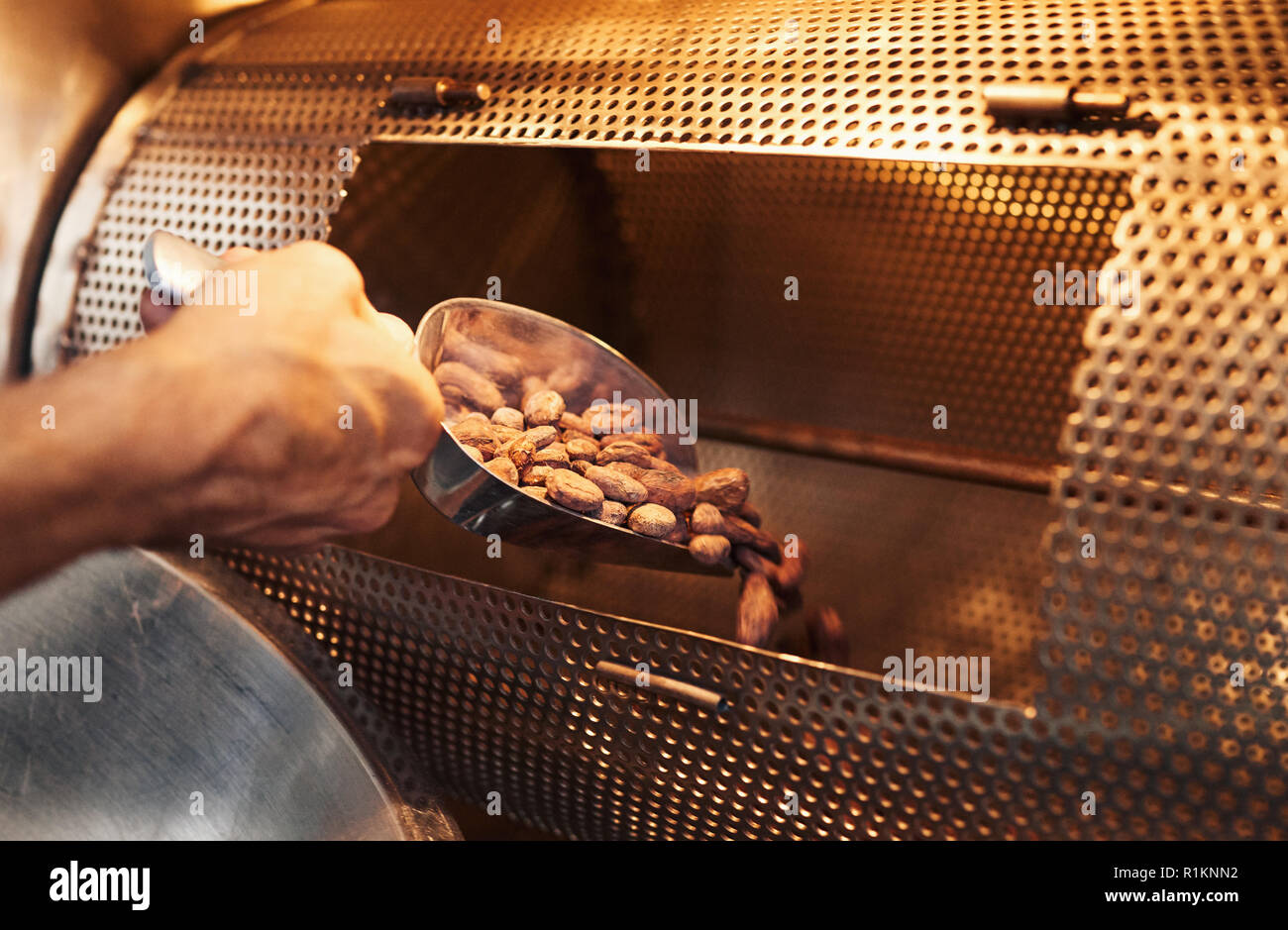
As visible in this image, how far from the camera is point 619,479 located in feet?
2.36

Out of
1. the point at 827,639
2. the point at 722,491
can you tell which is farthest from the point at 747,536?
the point at 827,639

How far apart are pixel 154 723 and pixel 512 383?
0.38 meters

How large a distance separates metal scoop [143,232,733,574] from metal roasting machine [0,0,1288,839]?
0.06 metres

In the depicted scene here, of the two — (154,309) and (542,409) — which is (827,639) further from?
(154,309)

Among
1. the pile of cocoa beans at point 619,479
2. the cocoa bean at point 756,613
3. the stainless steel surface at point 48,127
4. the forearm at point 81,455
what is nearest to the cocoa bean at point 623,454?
the pile of cocoa beans at point 619,479

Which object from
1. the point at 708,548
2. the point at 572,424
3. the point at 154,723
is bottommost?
the point at 154,723

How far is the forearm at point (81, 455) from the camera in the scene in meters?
0.39

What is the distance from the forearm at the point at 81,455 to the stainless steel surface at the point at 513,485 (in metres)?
0.21

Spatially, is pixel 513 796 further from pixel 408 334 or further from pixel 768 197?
pixel 768 197

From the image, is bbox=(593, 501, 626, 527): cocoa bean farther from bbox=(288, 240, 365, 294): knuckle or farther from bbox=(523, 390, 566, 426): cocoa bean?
bbox=(288, 240, 365, 294): knuckle

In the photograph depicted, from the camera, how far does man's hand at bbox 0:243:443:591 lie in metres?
0.40

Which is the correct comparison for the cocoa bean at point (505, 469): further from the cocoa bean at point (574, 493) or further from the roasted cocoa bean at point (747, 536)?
the roasted cocoa bean at point (747, 536)
